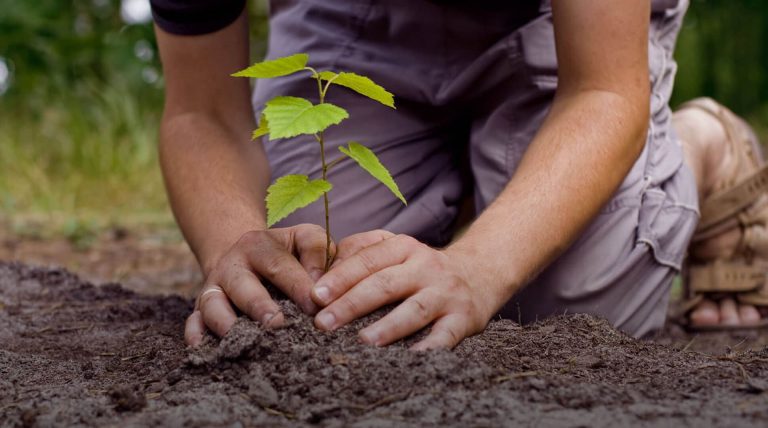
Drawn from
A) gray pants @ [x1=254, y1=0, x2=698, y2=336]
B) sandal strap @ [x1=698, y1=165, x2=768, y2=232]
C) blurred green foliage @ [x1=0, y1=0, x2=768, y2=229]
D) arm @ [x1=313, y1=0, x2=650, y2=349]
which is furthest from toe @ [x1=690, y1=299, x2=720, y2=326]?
blurred green foliage @ [x1=0, y1=0, x2=768, y2=229]

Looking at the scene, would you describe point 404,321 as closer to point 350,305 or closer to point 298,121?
point 350,305

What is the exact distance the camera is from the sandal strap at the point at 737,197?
2.54 metres

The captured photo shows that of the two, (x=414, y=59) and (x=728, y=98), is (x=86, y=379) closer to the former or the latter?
(x=414, y=59)

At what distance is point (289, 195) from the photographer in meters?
1.35

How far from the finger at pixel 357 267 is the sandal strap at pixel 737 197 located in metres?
1.43

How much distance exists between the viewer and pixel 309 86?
8.11 feet

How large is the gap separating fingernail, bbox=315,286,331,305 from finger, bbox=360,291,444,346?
0.08m

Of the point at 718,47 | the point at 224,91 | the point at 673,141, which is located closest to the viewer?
the point at 224,91

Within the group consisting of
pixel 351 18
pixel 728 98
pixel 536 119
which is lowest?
pixel 728 98

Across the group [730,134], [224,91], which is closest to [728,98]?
[730,134]

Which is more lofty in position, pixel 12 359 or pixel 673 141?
pixel 673 141

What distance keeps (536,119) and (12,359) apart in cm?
132

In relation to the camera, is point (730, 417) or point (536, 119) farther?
point (536, 119)

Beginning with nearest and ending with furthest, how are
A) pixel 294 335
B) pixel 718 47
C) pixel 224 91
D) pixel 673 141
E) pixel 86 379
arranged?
pixel 294 335 < pixel 86 379 < pixel 224 91 < pixel 673 141 < pixel 718 47
